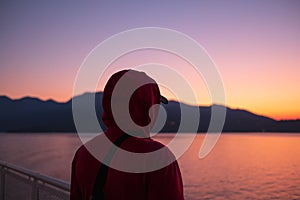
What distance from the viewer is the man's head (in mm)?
1360

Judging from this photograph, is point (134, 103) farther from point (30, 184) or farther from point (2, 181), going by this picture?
point (2, 181)

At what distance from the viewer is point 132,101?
1.37 m

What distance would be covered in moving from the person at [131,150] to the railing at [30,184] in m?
1.21

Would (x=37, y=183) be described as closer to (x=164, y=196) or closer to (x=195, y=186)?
(x=164, y=196)

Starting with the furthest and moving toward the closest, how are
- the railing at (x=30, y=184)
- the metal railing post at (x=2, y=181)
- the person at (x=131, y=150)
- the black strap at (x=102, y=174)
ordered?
the metal railing post at (x=2, y=181)
the railing at (x=30, y=184)
the black strap at (x=102, y=174)
the person at (x=131, y=150)

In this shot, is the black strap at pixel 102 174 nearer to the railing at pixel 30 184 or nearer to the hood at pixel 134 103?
the hood at pixel 134 103

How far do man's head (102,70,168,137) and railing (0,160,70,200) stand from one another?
141 centimetres

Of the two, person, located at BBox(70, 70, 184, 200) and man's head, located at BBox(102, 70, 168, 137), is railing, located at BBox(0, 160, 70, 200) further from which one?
man's head, located at BBox(102, 70, 168, 137)

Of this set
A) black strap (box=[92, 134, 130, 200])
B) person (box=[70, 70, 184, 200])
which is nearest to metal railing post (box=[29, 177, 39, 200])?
person (box=[70, 70, 184, 200])

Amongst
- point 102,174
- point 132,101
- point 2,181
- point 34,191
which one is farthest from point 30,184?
point 132,101

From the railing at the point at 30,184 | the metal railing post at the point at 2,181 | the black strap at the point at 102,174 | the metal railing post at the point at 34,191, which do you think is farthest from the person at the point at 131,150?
the metal railing post at the point at 2,181

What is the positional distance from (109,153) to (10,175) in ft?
11.9

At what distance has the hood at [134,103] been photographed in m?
1.36

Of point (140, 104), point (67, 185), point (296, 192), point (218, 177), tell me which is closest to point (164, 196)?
point (140, 104)
